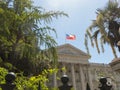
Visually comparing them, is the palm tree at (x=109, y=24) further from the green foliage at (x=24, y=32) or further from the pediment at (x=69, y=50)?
the pediment at (x=69, y=50)

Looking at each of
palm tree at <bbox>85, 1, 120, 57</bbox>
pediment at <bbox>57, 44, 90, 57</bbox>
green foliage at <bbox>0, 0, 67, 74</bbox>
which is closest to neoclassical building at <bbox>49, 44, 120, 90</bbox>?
pediment at <bbox>57, 44, 90, 57</bbox>

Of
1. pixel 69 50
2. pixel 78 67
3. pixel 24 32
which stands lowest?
pixel 24 32

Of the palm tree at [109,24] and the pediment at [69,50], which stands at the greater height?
the pediment at [69,50]

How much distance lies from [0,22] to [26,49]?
194 centimetres

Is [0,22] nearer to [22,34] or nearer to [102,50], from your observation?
[22,34]

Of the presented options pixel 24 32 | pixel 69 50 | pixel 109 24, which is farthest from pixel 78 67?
pixel 24 32

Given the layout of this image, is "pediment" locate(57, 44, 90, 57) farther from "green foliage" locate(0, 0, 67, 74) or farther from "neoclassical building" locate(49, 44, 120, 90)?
"green foliage" locate(0, 0, 67, 74)

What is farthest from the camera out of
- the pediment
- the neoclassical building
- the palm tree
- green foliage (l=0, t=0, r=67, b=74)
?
the neoclassical building

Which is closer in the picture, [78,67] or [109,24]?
[109,24]

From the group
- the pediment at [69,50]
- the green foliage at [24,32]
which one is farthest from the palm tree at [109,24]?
the pediment at [69,50]

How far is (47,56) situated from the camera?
15641 mm

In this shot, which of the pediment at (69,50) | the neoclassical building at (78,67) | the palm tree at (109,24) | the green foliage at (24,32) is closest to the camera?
the green foliage at (24,32)

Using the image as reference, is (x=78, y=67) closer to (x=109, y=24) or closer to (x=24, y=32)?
(x=109, y=24)

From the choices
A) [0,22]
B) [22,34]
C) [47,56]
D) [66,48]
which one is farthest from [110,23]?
[66,48]
